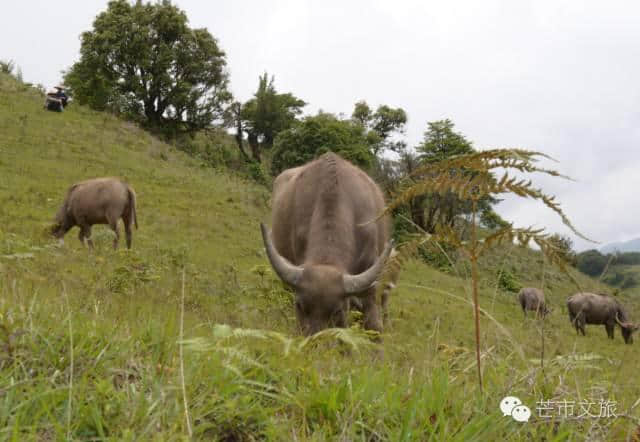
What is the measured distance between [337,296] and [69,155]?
18.6 metres

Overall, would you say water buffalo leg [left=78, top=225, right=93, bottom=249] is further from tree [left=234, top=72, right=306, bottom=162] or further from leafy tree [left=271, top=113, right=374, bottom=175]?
tree [left=234, top=72, right=306, bottom=162]

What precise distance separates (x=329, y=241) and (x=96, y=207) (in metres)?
8.94

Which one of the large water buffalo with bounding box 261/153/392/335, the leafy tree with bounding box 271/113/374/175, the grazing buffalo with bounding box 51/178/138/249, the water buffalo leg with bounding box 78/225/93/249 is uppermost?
the leafy tree with bounding box 271/113/374/175

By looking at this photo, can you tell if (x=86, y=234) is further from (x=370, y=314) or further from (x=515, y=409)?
(x=515, y=409)

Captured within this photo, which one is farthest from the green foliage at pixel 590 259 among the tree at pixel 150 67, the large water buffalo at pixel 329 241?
the tree at pixel 150 67

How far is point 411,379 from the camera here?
2164 mm

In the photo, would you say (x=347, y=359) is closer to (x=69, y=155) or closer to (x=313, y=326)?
(x=313, y=326)

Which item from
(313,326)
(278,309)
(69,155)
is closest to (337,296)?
(313,326)

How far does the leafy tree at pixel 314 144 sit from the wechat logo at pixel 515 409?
107 feet

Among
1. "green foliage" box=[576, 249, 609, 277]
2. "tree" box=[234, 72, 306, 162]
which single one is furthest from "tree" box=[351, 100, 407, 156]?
"green foliage" box=[576, 249, 609, 277]

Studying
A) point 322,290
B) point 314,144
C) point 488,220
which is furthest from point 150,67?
point 322,290

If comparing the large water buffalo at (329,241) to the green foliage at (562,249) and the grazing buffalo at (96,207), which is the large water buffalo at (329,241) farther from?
the grazing buffalo at (96,207)

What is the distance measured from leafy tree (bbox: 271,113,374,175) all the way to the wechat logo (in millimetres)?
32564

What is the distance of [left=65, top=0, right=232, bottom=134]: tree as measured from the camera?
121ft
